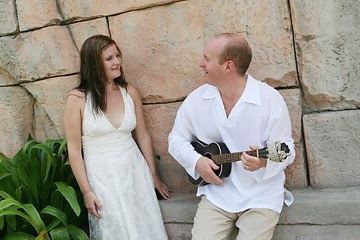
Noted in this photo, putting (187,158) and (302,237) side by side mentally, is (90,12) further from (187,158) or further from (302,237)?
(302,237)

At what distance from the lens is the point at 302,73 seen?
8.91 feet

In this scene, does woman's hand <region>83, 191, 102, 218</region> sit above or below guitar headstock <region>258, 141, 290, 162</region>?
below

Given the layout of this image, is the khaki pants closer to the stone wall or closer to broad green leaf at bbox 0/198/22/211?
the stone wall

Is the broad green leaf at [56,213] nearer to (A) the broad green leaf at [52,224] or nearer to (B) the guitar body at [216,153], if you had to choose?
(A) the broad green leaf at [52,224]

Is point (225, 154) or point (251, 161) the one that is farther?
point (225, 154)

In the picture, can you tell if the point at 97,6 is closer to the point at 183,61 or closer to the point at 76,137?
the point at 183,61

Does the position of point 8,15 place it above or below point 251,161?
above

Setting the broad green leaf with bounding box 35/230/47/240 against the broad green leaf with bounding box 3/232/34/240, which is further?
the broad green leaf with bounding box 3/232/34/240

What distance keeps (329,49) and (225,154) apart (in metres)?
1.04

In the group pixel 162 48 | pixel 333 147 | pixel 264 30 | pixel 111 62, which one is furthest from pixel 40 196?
pixel 333 147

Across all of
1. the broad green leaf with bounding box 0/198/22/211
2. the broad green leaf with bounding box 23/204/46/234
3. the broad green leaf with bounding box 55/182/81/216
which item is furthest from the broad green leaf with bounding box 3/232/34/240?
the broad green leaf with bounding box 55/182/81/216

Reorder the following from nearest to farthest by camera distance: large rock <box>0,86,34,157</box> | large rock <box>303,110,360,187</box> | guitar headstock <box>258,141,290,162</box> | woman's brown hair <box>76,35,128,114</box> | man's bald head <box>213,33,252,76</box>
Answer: guitar headstock <box>258,141,290,162</box> → man's bald head <box>213,33,252,76</box> → large rock <box>303,110,360,187</box> → woman's brown hair <box>76,35,128,114</box> → large rock <box>0,86,34,157</box>

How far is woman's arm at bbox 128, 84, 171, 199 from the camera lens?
3006mm

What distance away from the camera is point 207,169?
95.3 inches
